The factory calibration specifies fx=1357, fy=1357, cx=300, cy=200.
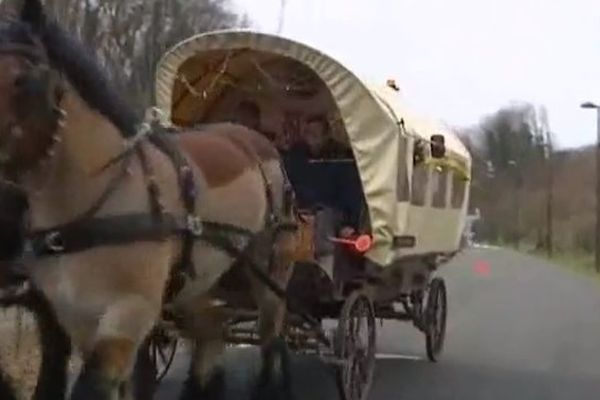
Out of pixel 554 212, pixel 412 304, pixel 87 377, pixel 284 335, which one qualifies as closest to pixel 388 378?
pixel 412 304

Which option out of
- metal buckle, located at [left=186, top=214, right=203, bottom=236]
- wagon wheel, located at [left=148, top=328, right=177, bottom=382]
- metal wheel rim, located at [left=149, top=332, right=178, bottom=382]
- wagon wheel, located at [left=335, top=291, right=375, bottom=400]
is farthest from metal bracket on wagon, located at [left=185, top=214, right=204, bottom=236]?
wagon wheel, located at [left=335, top=291, right=375, bottom=400]

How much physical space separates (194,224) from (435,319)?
708 cm

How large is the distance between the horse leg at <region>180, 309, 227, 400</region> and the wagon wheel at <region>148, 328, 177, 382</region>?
0.23m

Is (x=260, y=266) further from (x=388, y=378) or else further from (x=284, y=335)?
(x=388, y=378)

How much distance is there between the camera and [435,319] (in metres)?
13.1

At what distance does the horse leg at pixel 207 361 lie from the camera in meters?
7.88

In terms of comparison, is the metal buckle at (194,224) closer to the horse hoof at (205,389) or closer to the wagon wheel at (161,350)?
the wagon wheel at (161,350)

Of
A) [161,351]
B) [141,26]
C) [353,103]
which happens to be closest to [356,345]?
[161,351]

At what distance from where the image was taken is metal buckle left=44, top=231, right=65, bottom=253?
5.64 m

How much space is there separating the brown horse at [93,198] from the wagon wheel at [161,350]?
1.65 m

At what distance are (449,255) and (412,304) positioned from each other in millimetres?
692

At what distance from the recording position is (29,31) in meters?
5.46

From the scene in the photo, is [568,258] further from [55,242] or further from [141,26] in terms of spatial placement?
[55,242]

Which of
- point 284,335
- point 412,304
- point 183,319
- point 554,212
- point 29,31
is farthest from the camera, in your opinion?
point 554,212
